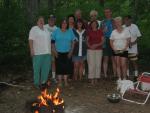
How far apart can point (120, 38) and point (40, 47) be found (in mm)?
2251

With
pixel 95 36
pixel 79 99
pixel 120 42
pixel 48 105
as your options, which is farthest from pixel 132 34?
pixel 48 105

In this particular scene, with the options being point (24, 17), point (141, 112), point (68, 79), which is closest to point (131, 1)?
point (24, 17)

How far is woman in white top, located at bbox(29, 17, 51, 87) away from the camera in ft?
37.8

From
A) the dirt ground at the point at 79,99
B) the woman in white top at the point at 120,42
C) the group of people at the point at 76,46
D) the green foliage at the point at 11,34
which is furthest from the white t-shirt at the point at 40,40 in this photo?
the green foliage at the point at 11,34

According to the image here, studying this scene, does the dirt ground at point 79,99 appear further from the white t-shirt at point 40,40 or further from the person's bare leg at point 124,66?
the white t-shirt at point 40,40

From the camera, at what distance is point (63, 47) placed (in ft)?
38.8

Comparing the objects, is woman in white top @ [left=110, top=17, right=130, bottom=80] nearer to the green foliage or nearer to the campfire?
the green foliage

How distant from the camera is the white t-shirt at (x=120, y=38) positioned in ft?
39.4

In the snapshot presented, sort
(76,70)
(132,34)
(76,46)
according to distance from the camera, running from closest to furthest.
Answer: (76,46)
(76,70)
(132,34)

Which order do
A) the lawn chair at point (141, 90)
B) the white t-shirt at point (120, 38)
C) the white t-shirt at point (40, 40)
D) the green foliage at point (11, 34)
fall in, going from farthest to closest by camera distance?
the green foliage at point (11, 34) → the white t-shirt at point (120, 38) → the white t-shirt at point (40, 40) → the lawn chair at point (141, 90)

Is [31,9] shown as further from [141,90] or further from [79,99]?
[141,90]

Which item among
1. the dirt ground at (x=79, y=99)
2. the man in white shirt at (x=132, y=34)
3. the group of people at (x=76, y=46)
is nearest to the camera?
the dirt ground at (x=79, y=99)

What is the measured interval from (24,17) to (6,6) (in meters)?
0.74

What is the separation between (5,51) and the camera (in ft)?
45.0
